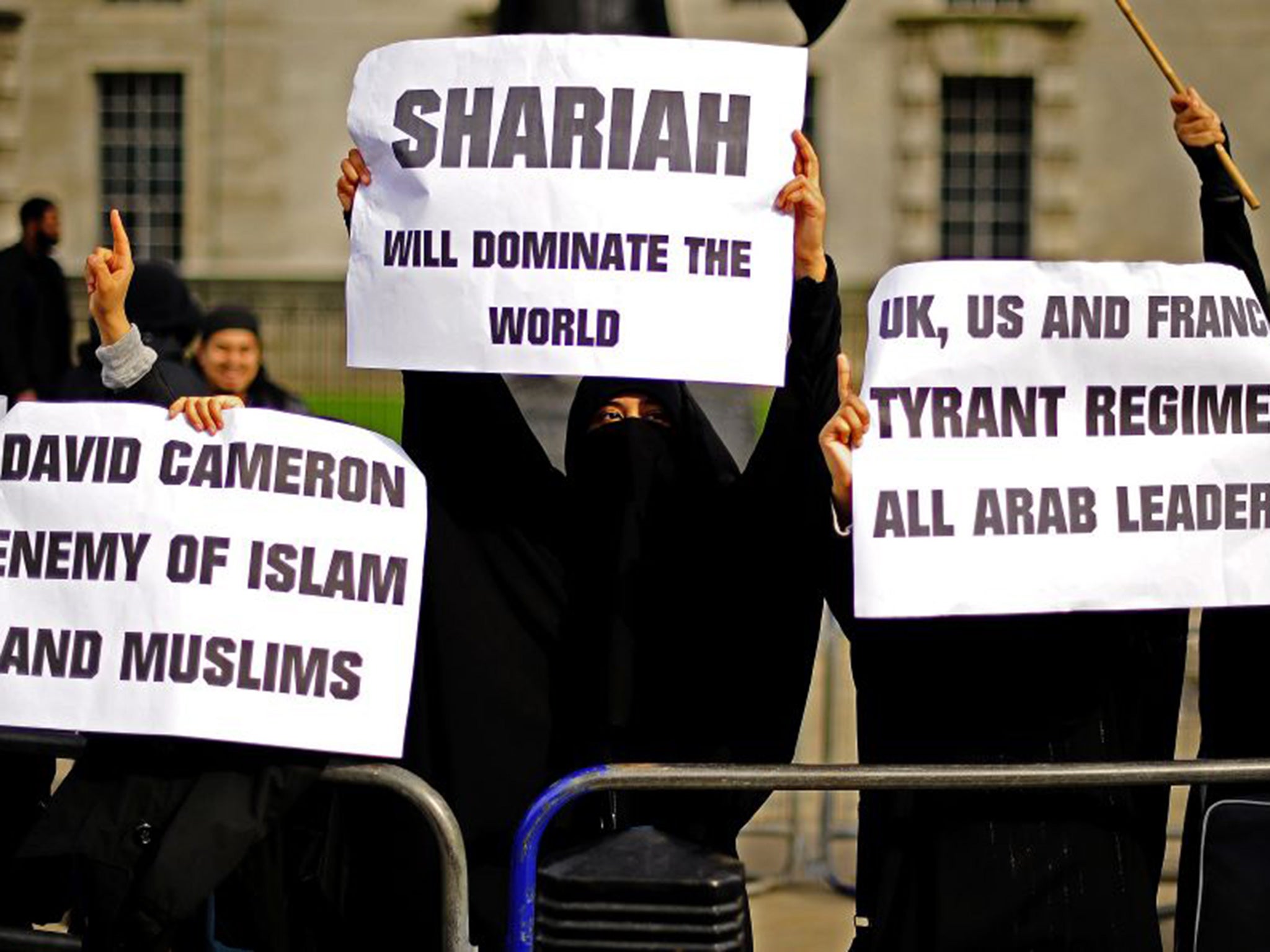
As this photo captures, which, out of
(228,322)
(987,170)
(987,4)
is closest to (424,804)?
(228,322)

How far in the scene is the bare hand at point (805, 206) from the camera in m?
4.55

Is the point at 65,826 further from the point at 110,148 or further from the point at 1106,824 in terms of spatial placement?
the point at 110,148

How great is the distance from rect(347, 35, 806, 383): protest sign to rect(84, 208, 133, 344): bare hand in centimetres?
46

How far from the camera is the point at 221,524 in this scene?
14.6 feet

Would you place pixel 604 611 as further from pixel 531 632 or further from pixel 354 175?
pixel 354 175

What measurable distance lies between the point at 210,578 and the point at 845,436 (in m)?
1.22

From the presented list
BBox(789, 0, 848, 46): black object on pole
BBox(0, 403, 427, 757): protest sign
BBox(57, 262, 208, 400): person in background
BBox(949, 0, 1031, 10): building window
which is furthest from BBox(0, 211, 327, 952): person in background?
BBox(949, 0, 1031, 10): building window

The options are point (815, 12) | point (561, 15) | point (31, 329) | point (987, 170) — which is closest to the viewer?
point (815, 12)

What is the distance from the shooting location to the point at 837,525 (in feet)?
14.7

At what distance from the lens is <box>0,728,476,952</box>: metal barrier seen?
4164 mm

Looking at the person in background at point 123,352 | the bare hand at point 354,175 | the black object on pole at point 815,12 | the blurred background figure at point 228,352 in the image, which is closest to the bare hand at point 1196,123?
the black object on pole at point 815,12

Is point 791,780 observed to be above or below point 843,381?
below

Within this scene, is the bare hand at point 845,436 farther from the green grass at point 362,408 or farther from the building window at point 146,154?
the building window at point 146,154

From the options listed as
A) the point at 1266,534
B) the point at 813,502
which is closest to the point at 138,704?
the point at 813,502
